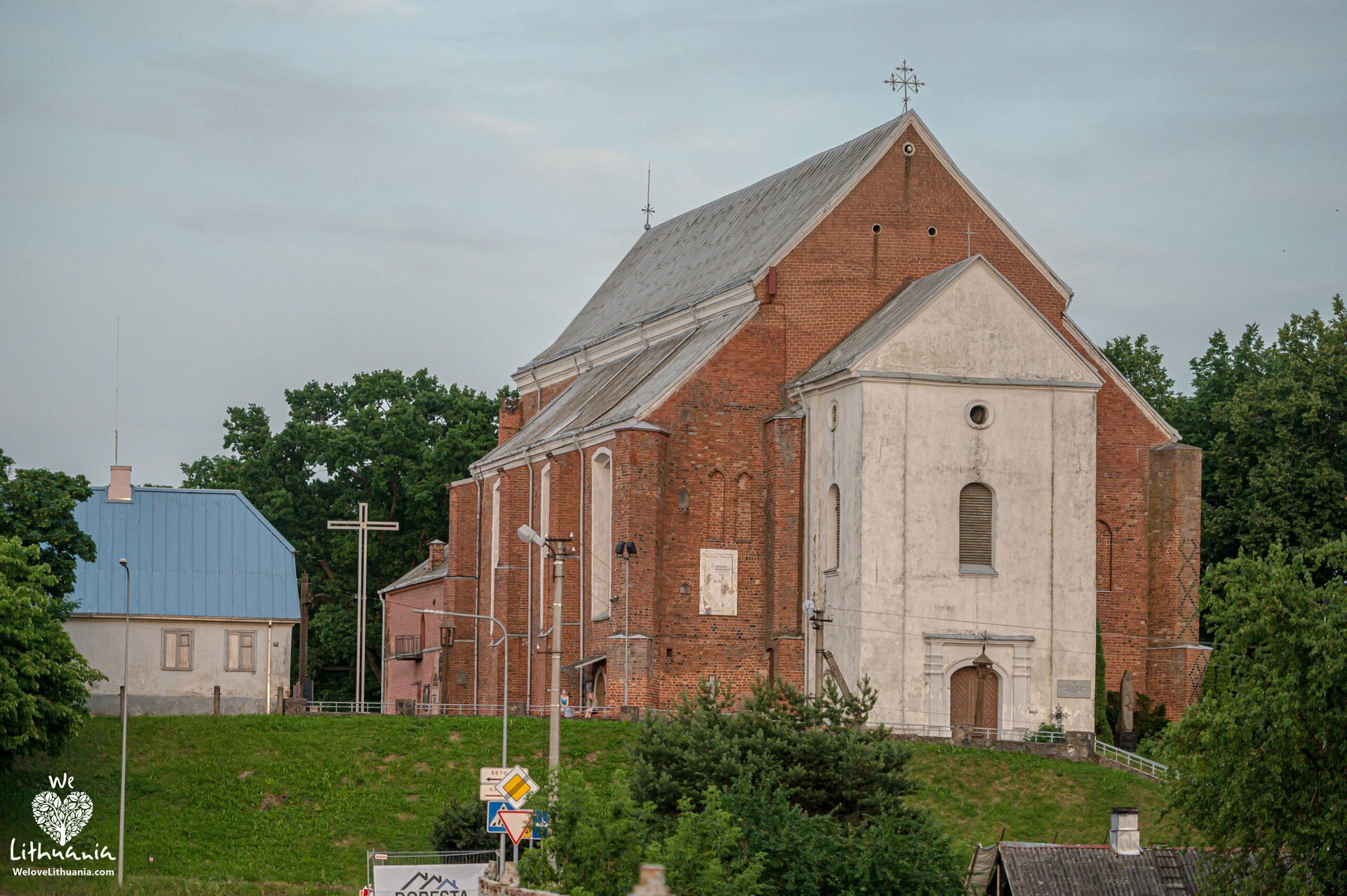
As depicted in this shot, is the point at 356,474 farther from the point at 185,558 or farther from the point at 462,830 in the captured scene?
the point at 462,830

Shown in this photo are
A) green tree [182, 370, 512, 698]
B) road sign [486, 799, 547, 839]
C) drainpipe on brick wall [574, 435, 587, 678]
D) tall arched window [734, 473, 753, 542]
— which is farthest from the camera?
green tree [182, 370, 512, 698]

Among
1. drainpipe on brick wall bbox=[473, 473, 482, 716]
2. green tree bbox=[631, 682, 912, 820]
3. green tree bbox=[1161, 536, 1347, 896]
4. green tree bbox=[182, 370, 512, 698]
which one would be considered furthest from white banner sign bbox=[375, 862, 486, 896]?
green tree bbox=[182, 370, 512, 698]

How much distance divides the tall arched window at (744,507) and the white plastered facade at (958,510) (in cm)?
259

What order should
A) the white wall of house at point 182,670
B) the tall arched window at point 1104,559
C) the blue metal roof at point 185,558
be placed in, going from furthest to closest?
1. the blue metal roof at point 185,558
2. the white wall of house at point 182,670
3. the tall arched window at point 1104,559

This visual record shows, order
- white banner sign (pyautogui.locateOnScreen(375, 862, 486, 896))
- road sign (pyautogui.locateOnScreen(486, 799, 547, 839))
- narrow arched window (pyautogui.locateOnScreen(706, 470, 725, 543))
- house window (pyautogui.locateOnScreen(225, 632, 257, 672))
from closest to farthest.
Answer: road sign (pyautogui.locateOnScreen(486, 799, 547, 839)), white banner sign (pyautogui.locateOnScreen(375, 862, 486, 896)), narrow arched window (pyautogui.locateOnScreen(706, 470, 725, 543)), house window (pyautogui.locateOnScreen(225, 632, 257, 672))

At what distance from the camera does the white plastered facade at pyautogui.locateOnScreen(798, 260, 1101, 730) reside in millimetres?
49344

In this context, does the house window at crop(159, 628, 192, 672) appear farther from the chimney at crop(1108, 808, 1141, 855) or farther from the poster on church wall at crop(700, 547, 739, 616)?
the chimney at crop(1108, 808, 1141, 855)

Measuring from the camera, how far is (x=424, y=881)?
32656mm

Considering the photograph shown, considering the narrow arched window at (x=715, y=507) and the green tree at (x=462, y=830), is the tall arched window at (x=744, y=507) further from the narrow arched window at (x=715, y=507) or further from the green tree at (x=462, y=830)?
the green tree at (x=462, y=830)

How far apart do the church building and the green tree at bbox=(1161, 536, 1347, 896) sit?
43.2ft

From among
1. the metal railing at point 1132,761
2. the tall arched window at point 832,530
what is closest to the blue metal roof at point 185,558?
the tall arched window at point 832,530

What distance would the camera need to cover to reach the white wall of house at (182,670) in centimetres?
5509

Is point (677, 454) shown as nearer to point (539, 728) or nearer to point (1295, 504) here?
point (539, 728)

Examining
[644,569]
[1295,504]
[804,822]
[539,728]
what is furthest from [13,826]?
[1295,504]
